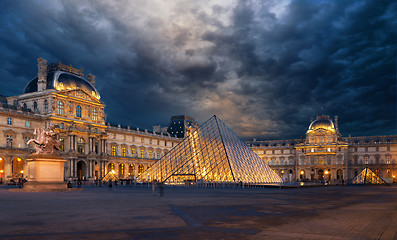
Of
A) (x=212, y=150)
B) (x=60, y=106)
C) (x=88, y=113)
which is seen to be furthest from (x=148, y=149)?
(x=212, y=150)

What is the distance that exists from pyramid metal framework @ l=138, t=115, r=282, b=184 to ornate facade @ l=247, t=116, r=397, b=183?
4768 centimetres

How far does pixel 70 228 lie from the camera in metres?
9.29

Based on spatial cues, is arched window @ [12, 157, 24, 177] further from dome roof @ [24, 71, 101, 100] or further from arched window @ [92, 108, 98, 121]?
arched window @ [92, 108, 98, 121]

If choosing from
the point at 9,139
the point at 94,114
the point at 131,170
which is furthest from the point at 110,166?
the point at 9,139

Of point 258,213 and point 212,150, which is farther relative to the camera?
point 212,150

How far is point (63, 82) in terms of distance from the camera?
5803 cm

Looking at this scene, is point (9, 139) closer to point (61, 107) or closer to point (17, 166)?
point (17, 166)

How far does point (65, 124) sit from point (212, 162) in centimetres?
2917

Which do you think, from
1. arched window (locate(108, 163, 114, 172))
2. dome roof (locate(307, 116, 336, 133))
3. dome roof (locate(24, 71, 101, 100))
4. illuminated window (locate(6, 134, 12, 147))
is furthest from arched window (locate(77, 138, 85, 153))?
dome roof (locate(307, 116, 336, 133))

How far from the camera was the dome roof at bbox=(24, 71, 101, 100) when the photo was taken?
5703 centimetres

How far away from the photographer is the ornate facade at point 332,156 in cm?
8888

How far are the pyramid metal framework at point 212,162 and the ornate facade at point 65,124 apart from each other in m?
19.7

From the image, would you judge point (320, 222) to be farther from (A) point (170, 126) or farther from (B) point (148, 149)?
(A) point (170, 126)

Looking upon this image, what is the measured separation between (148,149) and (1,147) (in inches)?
1320
